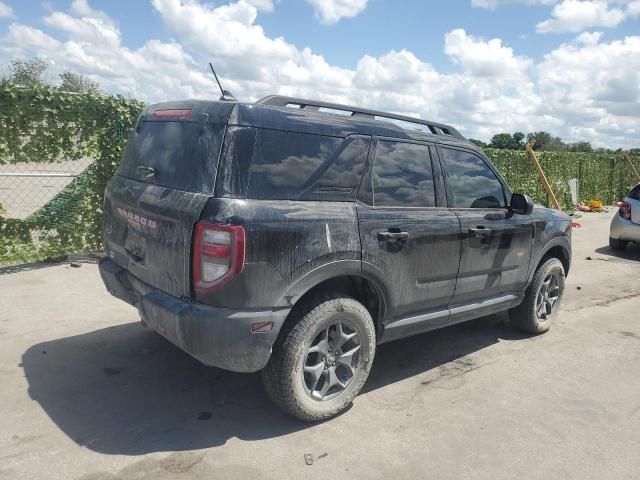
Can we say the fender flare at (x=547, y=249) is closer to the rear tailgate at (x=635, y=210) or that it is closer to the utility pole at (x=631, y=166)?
the rear tailgate at (x=635, y=210)

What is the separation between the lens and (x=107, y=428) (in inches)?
126

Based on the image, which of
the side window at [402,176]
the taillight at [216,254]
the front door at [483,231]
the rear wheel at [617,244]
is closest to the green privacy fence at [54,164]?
the taillight at [216,254]

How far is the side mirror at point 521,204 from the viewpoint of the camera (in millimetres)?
4590

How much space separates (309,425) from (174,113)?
2.24 m

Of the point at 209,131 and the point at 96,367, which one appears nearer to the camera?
the point at 209,131

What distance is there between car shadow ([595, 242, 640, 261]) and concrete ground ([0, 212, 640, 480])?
5.67 meters

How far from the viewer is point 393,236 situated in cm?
356

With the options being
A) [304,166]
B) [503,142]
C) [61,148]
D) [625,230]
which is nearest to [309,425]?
[304,166]

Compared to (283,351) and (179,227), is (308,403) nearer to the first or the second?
(283,351)

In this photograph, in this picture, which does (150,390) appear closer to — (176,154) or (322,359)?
(322,359)

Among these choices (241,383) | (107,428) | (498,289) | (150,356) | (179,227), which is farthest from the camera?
(498,289)

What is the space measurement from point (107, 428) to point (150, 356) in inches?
44.1

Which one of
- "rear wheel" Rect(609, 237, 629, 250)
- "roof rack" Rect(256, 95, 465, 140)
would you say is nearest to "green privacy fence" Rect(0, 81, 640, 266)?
Answer: "roof rack" Rect(256, 95, 465, 140)

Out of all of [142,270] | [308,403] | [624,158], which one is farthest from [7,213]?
[624,158]
